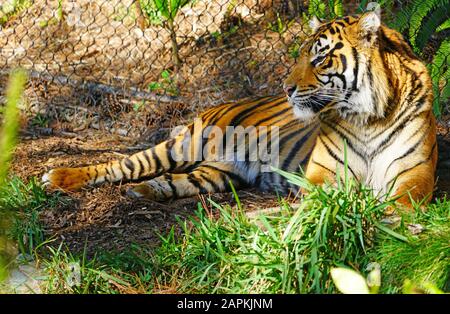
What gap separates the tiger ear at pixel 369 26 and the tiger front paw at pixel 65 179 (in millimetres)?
2214

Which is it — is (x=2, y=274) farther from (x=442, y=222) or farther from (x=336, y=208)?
(x=442, y=222)

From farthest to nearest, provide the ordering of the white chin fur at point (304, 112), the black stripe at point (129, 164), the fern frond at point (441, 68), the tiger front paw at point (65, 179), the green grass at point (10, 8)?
the green grass at point (10, 8), the fern frond at point (441, 68), the black stripe at point (129, 164), the tiger front paw at point (65, 179), the white chin fur at point (304, 112)

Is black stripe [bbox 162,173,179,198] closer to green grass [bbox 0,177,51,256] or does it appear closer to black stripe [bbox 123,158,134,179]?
black stripe [bbox 123,158,134,179]

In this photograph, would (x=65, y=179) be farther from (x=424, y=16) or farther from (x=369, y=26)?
(x=424, y=16)

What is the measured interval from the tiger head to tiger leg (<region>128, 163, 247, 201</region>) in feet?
3.47

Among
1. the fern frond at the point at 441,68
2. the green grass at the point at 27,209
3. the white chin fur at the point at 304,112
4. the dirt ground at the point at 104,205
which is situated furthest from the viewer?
the fern frond at the point at 441,68

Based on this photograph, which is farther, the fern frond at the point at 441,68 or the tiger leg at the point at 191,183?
the fern frond at the point at 441,68

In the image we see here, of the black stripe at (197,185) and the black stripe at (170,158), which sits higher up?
the black stripe at (170,158)

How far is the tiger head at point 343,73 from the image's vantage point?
13.3ft

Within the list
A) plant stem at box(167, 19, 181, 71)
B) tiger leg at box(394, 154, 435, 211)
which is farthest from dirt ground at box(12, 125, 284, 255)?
plant stem at box(167, 19, 181, 71)

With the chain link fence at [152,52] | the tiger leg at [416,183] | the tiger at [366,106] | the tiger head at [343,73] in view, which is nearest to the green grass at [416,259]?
the tiger at [366,106]

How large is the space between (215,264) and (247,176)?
6.44ft

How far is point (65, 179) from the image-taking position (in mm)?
5016

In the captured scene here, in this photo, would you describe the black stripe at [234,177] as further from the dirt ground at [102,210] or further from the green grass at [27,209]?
the green grass at [27,209]
